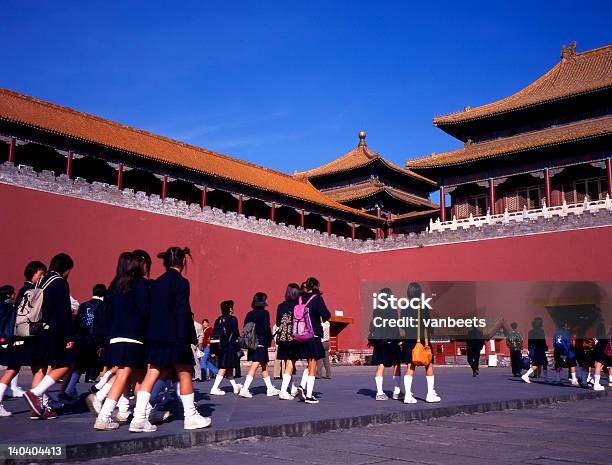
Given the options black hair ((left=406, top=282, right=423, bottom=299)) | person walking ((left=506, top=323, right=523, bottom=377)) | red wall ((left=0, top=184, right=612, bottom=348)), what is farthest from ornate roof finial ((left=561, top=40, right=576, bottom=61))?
black hair ((left=406, top=282, right=423, bottom=299))

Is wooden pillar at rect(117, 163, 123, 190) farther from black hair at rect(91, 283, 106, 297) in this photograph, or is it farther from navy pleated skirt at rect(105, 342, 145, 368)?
navy pleated skirt at rect(105, 342, 145, 368)

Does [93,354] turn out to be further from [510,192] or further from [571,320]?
[510,192]

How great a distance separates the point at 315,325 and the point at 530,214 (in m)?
17.6

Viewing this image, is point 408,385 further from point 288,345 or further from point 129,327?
point 129,327

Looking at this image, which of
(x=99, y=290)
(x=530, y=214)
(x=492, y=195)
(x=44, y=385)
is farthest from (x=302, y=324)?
(x=492, y=195)

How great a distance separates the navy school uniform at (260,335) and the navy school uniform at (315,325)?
0.96 metres

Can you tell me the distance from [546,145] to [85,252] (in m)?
16.6

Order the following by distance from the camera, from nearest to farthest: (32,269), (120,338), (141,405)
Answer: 1. (141,405)
2. (120,338)
3. (32,269)

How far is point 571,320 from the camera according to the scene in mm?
20453

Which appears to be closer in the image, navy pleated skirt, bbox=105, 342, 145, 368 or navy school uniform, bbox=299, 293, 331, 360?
navy pleated skirt, bbox=105, 342, 145, 368

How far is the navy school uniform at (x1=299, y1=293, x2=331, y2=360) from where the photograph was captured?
7.19m

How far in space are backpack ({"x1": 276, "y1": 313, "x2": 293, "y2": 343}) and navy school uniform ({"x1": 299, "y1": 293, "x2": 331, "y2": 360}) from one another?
0.21 m

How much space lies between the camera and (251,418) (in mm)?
5480

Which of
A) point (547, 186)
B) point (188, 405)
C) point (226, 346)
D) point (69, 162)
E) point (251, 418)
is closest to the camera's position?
point (188, 405)
